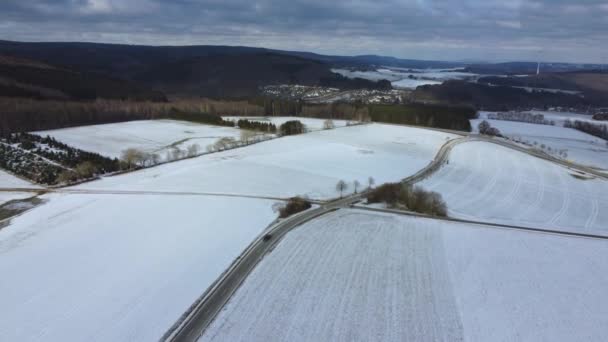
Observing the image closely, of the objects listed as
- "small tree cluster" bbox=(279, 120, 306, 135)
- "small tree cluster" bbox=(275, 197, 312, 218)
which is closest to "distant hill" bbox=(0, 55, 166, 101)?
"small tree cluster" bbox=(279, 120, 306, 135)

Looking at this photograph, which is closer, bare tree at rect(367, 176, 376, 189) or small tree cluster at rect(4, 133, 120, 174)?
bare tree at rect(367, 176, 376, 189)

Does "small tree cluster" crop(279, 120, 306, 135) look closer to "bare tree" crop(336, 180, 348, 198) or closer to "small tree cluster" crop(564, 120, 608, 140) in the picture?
"bare tree" crop(336, 180, 348, 198)

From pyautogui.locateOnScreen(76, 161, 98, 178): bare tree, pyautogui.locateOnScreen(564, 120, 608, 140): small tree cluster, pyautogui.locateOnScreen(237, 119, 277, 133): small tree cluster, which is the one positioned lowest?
pyautogui.locateOnScreen(76, 161, 98, 178): bare tree

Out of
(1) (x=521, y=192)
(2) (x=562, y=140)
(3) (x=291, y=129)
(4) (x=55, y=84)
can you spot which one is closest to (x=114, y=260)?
(1) (x=521, y=192)

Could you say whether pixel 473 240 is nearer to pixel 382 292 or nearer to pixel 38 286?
pixel 382 292

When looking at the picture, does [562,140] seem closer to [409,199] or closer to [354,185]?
[354,185]

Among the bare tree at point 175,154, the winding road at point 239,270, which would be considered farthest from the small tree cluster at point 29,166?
the winding road at point 239,270

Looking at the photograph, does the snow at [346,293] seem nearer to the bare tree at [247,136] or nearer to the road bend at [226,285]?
the road bend at [226,285]
